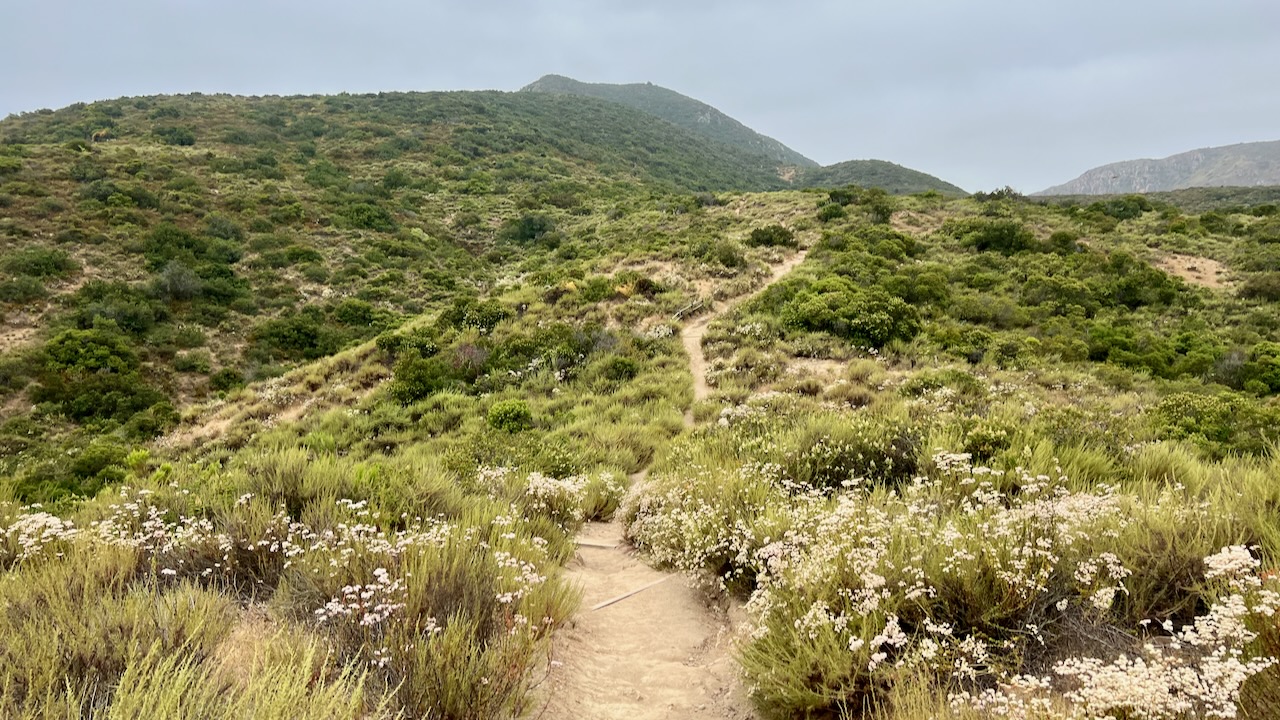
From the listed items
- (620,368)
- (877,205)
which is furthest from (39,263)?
(877,205)

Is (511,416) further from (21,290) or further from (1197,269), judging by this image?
(1197,269)

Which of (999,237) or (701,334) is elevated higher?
(999,237)

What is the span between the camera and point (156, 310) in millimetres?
22141

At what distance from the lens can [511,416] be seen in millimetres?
12070

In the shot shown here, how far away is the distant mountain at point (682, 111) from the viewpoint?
127587mm

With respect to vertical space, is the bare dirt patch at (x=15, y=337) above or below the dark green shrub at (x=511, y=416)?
above

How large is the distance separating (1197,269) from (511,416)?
24.4 metres

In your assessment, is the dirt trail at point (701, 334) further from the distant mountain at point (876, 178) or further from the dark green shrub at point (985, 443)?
the distant mountain at point (876, 178)

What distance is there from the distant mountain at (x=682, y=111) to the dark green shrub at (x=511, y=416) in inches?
4442

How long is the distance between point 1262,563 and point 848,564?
207cm

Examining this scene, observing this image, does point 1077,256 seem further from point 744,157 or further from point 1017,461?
point 744,157

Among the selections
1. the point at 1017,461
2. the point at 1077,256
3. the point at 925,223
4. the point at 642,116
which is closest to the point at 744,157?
the point at 642,116

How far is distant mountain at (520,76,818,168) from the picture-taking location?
419ft

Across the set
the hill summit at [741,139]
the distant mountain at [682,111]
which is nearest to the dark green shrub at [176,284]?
the hill summit at [741,139]
